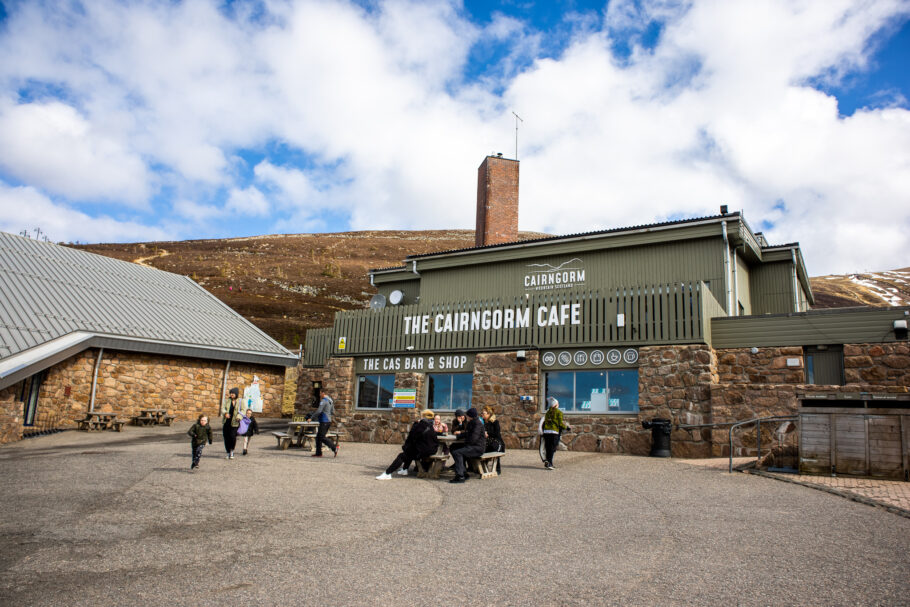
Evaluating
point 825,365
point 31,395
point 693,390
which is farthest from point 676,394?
point 31,395

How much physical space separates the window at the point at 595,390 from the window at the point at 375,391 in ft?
17.7

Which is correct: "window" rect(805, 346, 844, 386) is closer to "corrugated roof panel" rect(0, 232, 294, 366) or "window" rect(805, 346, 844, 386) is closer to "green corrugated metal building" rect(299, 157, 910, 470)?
"green corrugated metal building" rect(299, 157, 910, 470)

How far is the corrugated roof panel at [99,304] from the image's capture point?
65.7ft

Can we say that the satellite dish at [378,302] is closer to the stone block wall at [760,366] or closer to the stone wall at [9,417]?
the stone wall at [9,417]

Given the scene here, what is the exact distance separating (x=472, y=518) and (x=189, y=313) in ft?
72.2

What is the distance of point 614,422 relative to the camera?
51.9ft

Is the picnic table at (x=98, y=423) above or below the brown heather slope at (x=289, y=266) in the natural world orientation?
below

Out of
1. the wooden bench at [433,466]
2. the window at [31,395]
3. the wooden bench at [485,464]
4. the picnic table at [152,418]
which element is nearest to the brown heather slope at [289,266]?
the picnic table at [152,418]

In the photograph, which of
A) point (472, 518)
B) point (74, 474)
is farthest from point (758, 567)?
point (74, 474)

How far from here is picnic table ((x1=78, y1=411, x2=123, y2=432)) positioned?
19.3 metres

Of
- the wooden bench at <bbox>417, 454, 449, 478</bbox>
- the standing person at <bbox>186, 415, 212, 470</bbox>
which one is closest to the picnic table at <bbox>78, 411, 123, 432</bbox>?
the standing person at <bbox>186, 415, 212, 470</bbox>

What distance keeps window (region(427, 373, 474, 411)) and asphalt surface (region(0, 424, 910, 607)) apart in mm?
7580

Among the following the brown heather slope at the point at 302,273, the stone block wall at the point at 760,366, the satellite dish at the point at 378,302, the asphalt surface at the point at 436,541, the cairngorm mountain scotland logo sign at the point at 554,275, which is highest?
the brown heather slope at the point at 302,273

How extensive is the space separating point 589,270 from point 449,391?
6027mm
